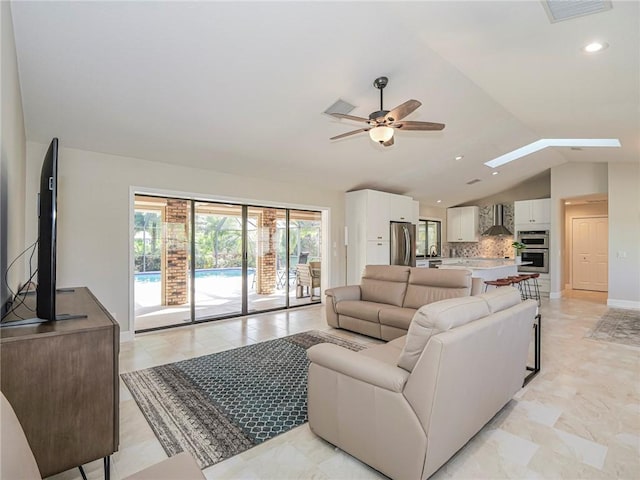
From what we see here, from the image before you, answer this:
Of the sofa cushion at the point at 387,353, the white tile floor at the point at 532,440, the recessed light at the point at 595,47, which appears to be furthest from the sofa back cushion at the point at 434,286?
the recessed light at the point at 595,47

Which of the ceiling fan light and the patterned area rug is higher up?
the ceiling fan light

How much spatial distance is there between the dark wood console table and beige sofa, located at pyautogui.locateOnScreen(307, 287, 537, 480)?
1130mm

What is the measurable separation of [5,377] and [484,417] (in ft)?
8.42

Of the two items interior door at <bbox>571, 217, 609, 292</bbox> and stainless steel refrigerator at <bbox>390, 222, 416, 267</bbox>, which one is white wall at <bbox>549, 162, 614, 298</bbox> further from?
stainless steel refrigerator at <bbox>390, 222, 416, 267</bbox>

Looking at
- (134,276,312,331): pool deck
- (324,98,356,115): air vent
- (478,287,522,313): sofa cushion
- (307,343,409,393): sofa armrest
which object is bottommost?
(134,276,312,331): pool deck

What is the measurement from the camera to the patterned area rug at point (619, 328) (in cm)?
436

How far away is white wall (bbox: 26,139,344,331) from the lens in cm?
390

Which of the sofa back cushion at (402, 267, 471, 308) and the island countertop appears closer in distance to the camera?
the sofa back cushion at (402, 267, 471, 308)

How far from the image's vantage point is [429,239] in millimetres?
9875

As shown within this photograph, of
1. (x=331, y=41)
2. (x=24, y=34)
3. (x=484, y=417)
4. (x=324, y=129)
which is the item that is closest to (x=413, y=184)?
(x=324, y=129)

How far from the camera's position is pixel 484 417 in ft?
6.89

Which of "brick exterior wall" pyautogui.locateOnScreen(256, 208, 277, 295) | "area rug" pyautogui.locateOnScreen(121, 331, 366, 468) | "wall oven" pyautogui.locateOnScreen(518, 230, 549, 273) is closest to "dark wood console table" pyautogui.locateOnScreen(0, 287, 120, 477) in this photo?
"area rug" pyautogui.locateOnScreen(121, 331, 366, 468)

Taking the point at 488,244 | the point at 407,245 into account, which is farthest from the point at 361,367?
the point at 488,244

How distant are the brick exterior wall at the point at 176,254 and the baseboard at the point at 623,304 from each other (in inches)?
324
